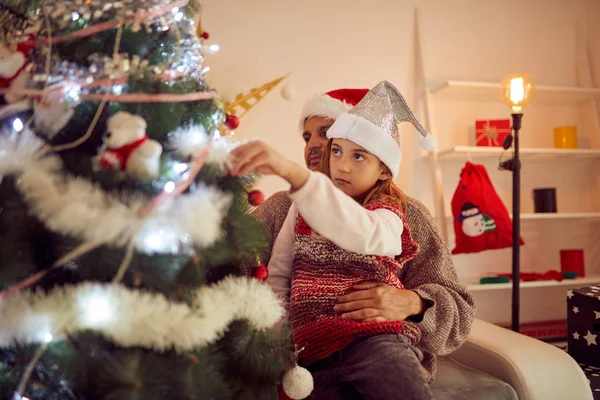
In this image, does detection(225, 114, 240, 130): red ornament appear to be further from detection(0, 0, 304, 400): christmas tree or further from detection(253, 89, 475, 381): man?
detection(253, 89, 475, 381): man

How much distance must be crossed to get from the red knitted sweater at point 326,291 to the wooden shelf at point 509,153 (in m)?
1.49

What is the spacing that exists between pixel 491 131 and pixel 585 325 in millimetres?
1221

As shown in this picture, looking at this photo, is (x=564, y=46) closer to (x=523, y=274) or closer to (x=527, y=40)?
(x=527, y=40)

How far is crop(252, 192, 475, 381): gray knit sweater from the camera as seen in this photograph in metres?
1.32

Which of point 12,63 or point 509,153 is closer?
point 12,63

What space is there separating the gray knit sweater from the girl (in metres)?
0.09

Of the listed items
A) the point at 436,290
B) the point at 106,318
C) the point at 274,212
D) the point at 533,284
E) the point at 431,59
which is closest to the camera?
the point at 106,318

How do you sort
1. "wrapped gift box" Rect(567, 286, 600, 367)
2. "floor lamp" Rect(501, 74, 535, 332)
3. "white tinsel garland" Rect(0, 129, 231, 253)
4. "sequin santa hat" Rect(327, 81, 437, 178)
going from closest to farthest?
"white tinsel garland" Rect(0, 129, 231, 253)
"sequin santa hat" Rect(327, 81, 437, 178)
"wrapped gift box" Rect(567, 286, 600, 367)
"floor lamp" Rect(501, 74, 535, 332)

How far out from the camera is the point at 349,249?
0.97 m

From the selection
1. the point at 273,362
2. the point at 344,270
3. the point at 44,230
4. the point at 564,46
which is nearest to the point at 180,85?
the point at 44,230

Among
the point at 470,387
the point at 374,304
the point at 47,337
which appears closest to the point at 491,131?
the point at 470,387

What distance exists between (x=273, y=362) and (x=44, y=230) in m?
0.42

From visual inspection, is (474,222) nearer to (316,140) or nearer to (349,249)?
(316,140)

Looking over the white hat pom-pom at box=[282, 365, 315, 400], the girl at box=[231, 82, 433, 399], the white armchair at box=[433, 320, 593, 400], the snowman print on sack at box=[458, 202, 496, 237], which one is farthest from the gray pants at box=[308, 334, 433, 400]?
the snowman print on sack at box=[458, 202, 496, 237]
